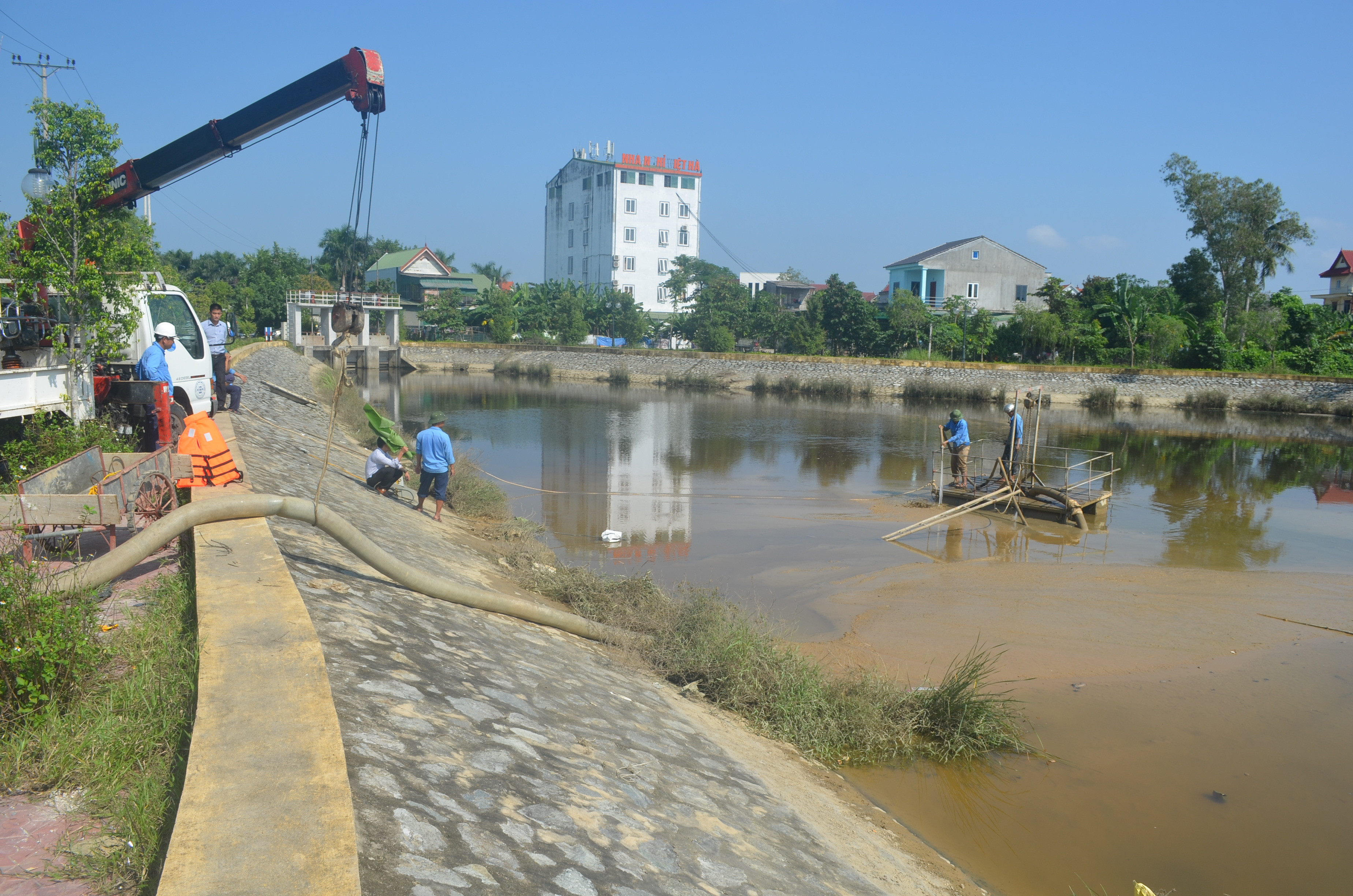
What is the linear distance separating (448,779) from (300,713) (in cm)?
75

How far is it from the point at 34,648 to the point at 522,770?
254 centimetres

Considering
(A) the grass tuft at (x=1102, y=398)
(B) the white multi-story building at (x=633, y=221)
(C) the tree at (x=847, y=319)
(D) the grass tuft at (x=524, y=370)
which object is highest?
(B) the white multi-story building at (x=633, y=221)

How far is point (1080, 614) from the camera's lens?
1165 centimetres

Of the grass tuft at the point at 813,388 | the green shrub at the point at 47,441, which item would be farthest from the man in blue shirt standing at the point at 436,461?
the grass tuft at the point at 813,388

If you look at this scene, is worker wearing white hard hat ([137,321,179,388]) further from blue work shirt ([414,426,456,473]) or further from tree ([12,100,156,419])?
blue work shirt ([414,426,456,473])

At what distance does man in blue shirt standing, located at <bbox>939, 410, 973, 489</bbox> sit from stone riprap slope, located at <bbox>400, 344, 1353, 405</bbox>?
3294 cm

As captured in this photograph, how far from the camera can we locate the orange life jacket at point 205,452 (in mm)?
8164

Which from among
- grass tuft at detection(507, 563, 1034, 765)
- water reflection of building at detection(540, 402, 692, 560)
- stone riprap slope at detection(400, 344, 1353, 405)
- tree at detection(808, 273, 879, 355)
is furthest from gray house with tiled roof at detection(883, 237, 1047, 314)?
grass tuft at detection(507, 563, 1034, 765)

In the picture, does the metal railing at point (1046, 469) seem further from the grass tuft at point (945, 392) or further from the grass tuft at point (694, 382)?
the grass tuft at point (694, 382)

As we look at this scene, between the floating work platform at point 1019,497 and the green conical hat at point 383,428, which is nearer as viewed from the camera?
the green conical hat at point 383,428

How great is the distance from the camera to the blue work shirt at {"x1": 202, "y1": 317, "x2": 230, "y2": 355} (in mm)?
14273

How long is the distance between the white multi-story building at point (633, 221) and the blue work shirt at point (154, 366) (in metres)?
75.5

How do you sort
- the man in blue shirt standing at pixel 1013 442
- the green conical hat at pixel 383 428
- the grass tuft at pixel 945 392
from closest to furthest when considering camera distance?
1. the green conical hat at pixel 383 428
2. the man in blue shirt standing at pixel 1013 442
3. the grass tuft at pixel 945 392

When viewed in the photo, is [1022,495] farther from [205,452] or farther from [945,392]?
[945,392]
